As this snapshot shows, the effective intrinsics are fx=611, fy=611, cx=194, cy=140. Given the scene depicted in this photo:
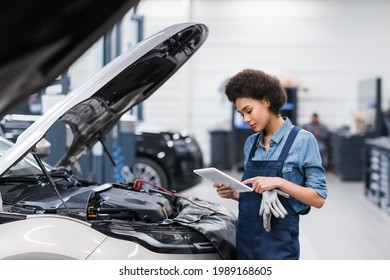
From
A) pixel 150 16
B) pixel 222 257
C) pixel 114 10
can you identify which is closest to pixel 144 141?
pixel 222 257

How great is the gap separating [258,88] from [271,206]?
0.47 m

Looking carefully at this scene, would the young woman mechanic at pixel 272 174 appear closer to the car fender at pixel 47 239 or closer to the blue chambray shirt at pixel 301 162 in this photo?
the blue chambray shirt at pixel 301 162

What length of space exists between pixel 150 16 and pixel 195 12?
3.52ft

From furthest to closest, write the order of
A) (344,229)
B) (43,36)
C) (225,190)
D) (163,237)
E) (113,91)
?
(344,229), (113,91), (163,237), (225,190), (43,36)

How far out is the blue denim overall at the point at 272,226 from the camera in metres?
2.40

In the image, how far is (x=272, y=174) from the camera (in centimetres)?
238

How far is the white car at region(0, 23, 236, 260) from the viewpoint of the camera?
8.13 feet

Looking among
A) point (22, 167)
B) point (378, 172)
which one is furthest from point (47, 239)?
point (378, 172)

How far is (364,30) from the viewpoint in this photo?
12914 mm

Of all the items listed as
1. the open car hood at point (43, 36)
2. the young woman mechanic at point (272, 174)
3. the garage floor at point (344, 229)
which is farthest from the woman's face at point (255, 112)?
the open car hood at point (43, 36)

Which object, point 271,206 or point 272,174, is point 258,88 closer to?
point 272,174
